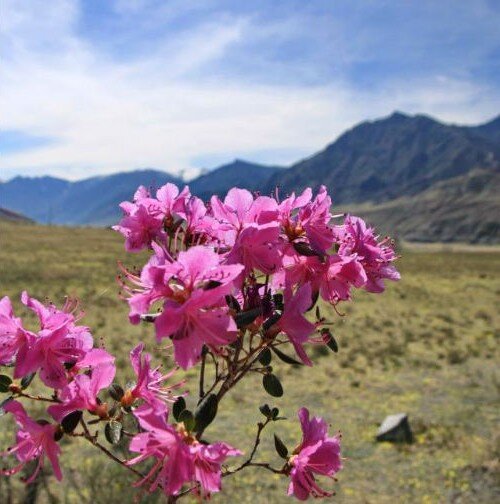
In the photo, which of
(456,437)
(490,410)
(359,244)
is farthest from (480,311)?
(359,244)

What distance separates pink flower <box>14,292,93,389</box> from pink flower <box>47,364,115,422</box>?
4 centimetres

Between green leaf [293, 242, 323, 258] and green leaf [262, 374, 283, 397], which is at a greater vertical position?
green leaf [293, 242, 323, 258]

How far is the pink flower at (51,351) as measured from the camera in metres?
1.71

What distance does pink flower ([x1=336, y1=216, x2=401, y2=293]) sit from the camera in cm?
200

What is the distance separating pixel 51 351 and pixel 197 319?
1.89ft

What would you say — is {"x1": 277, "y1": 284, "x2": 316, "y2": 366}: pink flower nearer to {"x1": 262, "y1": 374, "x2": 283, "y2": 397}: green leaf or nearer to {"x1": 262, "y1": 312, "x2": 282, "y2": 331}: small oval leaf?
{"x1": 262, "y1": 312, "x2": 282, "y2": 331}: small oval leaf

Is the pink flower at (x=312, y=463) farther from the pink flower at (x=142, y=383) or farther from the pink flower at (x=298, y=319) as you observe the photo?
the pink flower at (x=142, y=383)

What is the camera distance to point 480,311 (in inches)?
909

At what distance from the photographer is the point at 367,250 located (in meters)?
2.00

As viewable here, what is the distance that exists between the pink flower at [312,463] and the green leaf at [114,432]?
613 millimetres

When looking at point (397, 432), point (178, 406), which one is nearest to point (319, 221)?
point (178, 406)

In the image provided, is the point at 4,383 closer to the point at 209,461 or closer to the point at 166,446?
the point at 166,446

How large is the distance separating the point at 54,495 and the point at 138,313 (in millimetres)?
6414

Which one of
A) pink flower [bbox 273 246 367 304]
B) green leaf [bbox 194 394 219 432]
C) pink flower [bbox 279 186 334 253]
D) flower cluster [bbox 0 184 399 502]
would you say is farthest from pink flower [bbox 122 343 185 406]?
pink flower [bbox 279 186 334 253]
